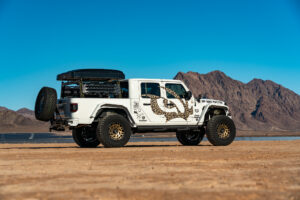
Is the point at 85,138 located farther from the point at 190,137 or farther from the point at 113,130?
the point at 190,137

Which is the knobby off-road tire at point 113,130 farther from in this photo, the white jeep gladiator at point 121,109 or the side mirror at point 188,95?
the side mirror at point 188,95

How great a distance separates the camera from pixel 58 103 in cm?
1295

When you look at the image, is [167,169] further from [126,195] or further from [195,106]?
[195,106]

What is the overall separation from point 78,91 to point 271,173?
8.14m

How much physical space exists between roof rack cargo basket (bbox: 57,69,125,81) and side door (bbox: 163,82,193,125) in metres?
1.59

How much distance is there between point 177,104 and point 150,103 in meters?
0.98

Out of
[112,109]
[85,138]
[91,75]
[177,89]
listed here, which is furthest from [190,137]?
[91,75]

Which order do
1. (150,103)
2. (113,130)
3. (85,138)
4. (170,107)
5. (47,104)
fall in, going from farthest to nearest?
(85,138)
(170,107)
(150,103)
(113,130)
(47,104)

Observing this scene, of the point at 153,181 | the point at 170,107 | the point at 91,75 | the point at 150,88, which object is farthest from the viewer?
the point at 170,107

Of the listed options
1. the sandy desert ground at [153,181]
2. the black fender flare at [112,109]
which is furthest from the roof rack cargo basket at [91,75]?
the sandy desert ground at [153,181]

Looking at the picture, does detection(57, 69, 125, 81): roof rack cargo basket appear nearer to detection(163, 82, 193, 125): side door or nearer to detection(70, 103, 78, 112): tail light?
detection(70, 103, 78, 112): tail light

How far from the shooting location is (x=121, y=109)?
42.9ft

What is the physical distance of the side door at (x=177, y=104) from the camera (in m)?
13.6

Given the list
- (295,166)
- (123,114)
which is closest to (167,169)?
(295,166)
